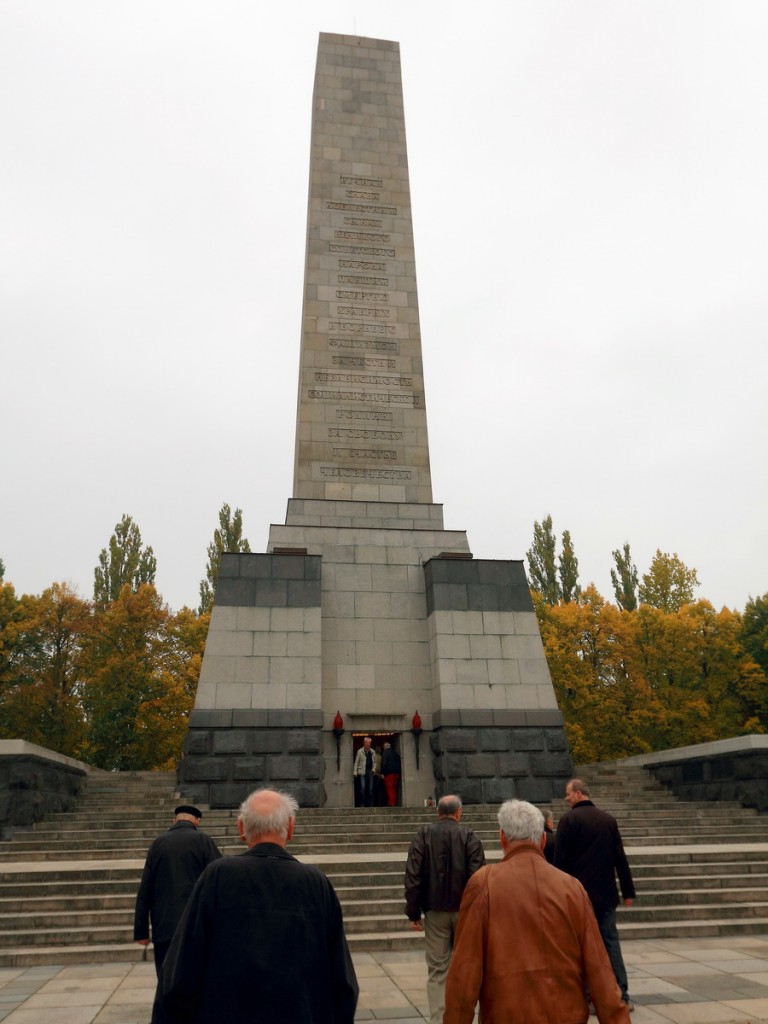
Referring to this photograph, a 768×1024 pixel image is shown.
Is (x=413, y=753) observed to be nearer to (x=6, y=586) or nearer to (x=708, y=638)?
(x=708, y=638)

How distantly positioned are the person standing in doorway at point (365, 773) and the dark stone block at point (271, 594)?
3995mm

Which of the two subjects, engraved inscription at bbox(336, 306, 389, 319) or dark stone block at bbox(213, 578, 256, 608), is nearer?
dark stone block at bbox(213, 578, 256, 608)

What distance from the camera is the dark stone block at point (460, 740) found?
673 inches

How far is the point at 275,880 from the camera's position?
296 cm

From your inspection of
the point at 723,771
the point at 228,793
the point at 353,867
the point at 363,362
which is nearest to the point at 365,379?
the point at 363,362

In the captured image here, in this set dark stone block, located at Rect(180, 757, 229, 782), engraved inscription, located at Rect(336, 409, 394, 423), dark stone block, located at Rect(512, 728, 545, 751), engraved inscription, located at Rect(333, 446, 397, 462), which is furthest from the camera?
engraved inscription, located at Rect(336, 409, 394, 423)

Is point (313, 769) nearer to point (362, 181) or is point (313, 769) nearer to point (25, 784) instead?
point (25, 784)

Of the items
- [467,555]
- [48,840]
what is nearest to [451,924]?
[48,840]

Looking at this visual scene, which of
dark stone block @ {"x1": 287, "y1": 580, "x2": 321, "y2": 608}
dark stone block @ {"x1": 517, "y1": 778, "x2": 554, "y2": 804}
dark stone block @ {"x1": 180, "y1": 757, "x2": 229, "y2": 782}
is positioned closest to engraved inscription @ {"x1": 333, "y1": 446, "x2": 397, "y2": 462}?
dark stone block @ {"x1": 287, "y1": 580, "x2": 321, "y2": 608}

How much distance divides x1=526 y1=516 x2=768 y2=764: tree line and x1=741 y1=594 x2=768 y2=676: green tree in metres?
0.04

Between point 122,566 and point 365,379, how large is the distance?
25.6 meters

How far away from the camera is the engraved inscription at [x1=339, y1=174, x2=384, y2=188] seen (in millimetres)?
24781

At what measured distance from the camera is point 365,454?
71.7 feet

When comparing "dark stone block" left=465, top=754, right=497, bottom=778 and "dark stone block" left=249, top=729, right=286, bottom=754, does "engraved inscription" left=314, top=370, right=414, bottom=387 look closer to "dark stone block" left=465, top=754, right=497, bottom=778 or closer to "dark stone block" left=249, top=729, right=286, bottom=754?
"dark stone block" left=249, top=729, right=286, bottom=754
